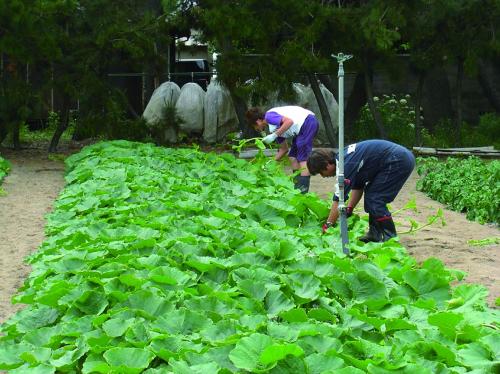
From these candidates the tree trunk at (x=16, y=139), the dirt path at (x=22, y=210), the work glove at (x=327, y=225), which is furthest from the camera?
the tree trunk at (x=16, y=139)

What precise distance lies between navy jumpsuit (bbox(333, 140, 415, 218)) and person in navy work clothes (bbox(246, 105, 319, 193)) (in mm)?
2450

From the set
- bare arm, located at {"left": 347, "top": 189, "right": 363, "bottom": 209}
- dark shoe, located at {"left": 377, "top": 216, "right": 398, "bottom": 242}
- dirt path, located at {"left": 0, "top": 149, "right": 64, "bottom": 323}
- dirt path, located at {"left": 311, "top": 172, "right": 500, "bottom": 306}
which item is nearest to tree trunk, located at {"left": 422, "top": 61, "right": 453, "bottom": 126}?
dirt path, located at {"left": 0, "top": 149, "right": 64, "bottom": 323}

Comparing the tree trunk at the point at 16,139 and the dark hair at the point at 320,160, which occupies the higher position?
the dark hair at the point at 320,160

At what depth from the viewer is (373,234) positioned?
768cm

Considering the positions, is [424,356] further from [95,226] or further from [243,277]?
[95,226]

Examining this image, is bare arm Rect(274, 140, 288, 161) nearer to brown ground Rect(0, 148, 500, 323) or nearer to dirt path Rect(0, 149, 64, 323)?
brown ground Rect(0, 148, 500, 323)

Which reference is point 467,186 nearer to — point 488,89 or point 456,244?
point 456,244

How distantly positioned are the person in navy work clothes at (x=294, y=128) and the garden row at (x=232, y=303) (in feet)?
8.84

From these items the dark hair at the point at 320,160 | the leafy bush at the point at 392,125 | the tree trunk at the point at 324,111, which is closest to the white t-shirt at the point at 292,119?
the dark hair at the point at 320,160

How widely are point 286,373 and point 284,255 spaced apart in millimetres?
2092

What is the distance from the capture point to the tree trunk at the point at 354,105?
61.7 feet

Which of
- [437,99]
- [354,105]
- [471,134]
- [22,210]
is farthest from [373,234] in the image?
[437,99]

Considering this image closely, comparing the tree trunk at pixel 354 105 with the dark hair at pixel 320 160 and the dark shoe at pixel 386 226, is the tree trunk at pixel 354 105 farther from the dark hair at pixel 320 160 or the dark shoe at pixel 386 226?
the dark hair at pixel 320 160

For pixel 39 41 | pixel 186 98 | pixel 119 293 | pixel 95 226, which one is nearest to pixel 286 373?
pixel 119 293
